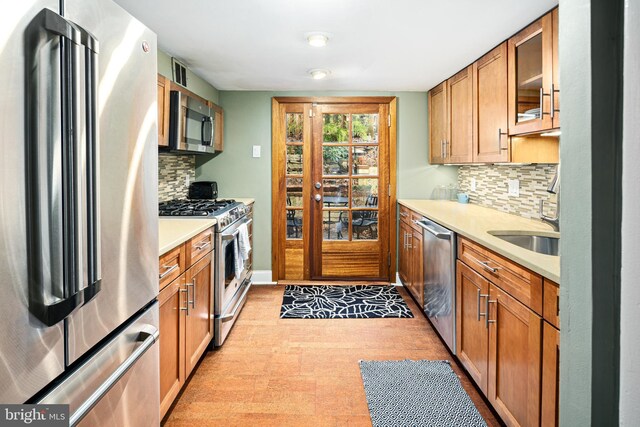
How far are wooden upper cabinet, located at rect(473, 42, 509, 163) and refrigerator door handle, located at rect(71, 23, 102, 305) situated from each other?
7.88ft

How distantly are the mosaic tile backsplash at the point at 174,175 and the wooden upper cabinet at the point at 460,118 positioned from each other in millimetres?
2588

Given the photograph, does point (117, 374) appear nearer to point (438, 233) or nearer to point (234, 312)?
point (234, 312)

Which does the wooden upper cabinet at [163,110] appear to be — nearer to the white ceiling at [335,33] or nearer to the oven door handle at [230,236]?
the white ceiling at [335,33]

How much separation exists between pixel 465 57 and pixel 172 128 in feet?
7.42

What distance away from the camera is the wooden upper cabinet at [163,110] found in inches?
105

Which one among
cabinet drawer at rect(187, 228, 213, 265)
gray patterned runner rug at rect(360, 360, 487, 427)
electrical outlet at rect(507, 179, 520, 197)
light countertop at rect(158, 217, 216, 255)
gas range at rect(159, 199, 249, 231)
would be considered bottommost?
gray patterned runner rug at rect(360, 360, 487, 427)

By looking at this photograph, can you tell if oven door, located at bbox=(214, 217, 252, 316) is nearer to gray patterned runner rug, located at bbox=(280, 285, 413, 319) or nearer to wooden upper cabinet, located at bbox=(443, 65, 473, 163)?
gray patterned runner rug, located at bbox=(280, 285, 413, 319)

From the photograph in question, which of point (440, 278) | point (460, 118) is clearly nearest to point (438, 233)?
point (440, 278)

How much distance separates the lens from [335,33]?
2561mm

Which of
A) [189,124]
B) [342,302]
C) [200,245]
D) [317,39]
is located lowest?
[342,302]

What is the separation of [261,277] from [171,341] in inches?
98.5

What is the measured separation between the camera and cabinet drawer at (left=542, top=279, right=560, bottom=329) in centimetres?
140

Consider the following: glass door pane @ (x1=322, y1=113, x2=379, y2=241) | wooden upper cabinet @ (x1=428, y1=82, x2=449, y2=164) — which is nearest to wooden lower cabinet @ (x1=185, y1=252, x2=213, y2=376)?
glass door pane @ (x1=322, y1=113, x2=379, y2=241)

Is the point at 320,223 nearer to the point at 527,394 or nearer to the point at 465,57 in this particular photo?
the point at 465,57
